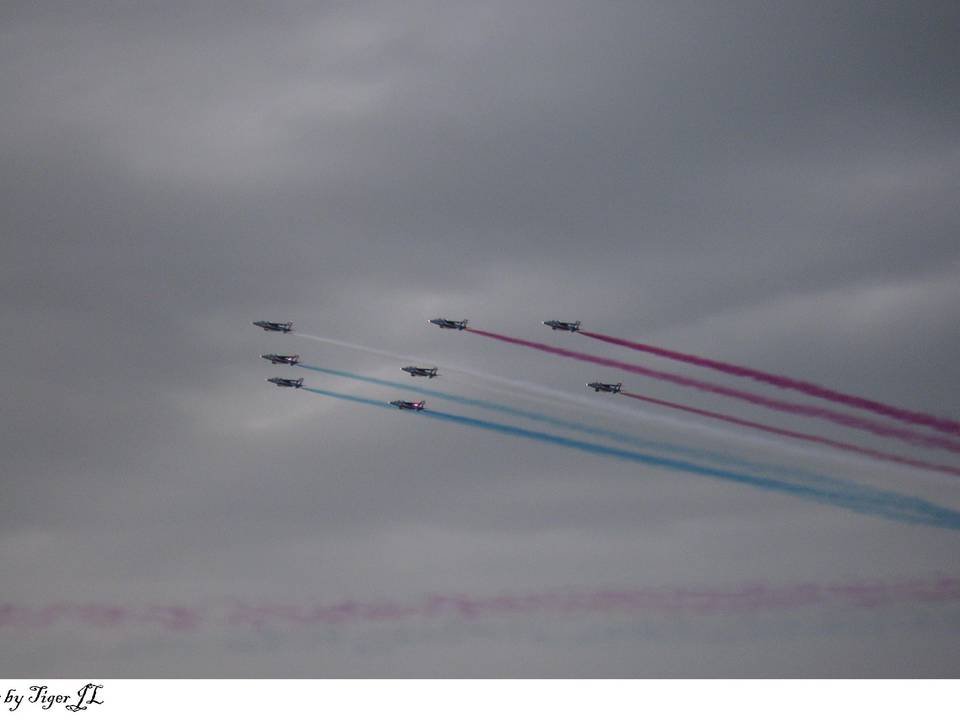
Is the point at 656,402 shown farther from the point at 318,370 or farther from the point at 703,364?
the point at 318,370

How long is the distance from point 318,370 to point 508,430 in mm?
20826

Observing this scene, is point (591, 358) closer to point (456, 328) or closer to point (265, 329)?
point (456, 328)

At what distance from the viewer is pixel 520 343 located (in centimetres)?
17425

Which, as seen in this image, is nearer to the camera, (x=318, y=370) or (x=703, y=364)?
(x=703, y=364)

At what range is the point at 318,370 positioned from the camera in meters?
186

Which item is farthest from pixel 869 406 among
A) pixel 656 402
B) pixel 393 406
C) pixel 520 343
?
pixel 393 406

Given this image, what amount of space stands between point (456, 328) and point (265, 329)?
20264 mm
